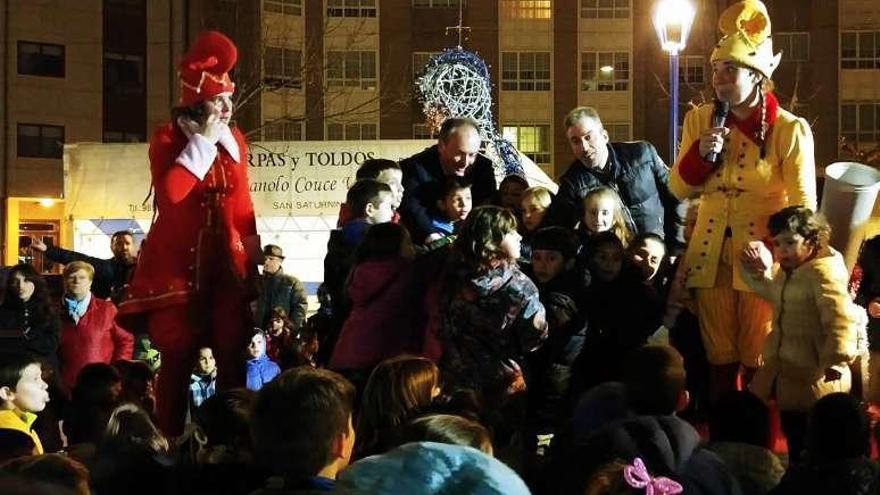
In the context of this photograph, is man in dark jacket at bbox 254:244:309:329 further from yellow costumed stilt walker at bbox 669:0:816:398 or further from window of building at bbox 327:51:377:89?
window of building at bbox 327:51:377:89

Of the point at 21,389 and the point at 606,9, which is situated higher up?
the point at 606,9

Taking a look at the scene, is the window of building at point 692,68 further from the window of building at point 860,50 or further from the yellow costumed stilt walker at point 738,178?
the yellow costumed stilt walker at point 738,178

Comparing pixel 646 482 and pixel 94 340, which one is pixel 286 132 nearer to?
pixel 94 340

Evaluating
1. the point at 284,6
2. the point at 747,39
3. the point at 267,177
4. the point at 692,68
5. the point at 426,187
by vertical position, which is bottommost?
the point at 426,187

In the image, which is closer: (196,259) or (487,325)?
(487,325)

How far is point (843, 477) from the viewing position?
16.0 feet

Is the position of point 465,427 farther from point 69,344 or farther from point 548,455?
point 69,344

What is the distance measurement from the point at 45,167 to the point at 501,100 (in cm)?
1603

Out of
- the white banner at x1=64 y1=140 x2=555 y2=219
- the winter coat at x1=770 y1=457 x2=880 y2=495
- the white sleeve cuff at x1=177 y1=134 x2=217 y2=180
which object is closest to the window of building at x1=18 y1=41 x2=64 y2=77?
the white banner at x1=64 y1=140 x2=555 y2=219

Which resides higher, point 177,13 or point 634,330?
point 177,13

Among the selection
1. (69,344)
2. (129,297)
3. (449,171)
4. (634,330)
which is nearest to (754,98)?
(634,330)

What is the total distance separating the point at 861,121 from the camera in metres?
49.6

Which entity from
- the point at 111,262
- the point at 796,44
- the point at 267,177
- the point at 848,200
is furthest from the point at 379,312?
the point at 796,44

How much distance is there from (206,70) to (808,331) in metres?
3.19
